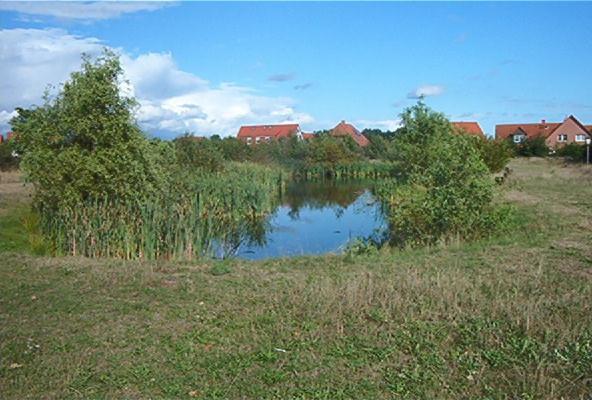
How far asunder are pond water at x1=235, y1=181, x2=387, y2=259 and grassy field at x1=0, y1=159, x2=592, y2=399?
5182 mm

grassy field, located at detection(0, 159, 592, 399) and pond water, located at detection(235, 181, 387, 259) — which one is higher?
Result: grassy field, located at detection(0, 159, 592, 399)

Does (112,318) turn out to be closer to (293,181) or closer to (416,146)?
(416,146)

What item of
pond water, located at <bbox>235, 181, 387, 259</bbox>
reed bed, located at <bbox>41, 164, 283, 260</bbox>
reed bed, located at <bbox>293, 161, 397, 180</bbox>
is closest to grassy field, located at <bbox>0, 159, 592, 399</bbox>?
reed bed, located at <bbox>41, 164, 283, 260</bbox>

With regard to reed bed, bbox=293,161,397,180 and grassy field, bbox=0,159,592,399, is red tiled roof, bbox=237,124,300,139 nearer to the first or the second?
reed bed, bbox=293,161,397,180

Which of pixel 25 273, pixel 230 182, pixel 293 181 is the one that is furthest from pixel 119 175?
pixel 293 181

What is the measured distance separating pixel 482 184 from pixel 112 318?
328 inches

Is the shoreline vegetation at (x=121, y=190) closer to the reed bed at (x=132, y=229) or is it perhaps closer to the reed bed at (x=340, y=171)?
the reed bed at (x=132, y=229)

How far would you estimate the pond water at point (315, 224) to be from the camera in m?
15.1

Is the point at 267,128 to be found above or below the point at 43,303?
above

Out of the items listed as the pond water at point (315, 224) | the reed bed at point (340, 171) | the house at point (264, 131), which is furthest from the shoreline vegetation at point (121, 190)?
the house at point (264, 131)

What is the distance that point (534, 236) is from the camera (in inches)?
428

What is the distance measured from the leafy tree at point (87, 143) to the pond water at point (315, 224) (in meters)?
3.68

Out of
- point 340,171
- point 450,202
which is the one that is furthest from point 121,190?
point 340,171

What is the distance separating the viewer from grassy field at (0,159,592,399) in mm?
4215
